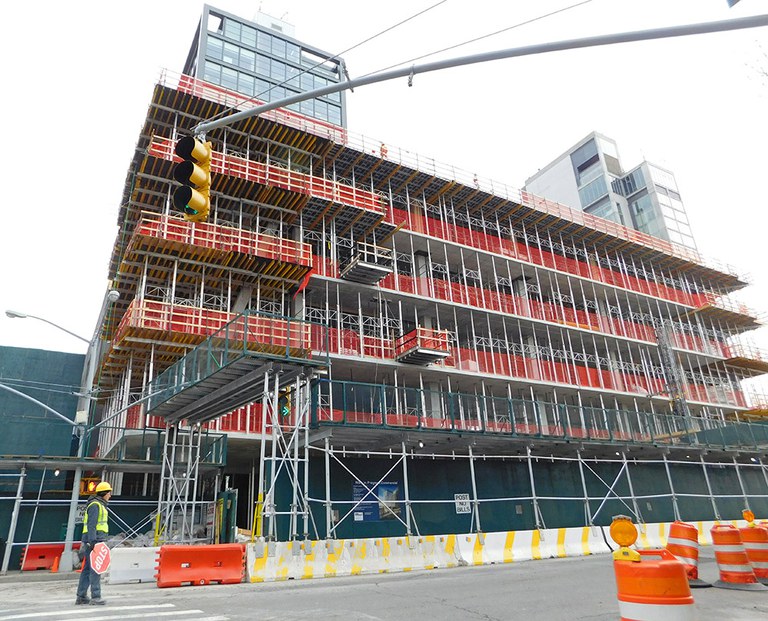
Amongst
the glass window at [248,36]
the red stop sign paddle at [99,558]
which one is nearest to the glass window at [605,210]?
the glass window at [248,36]

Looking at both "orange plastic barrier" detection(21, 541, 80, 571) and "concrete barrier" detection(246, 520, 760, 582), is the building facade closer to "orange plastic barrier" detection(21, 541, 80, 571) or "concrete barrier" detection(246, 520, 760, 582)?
"orange plastic barrier" detection(21, 541, 80, 571)

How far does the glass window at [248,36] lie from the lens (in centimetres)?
4300

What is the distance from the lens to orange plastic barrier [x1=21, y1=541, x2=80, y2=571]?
19.3 meters

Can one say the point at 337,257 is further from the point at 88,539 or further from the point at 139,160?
the point at 88,539

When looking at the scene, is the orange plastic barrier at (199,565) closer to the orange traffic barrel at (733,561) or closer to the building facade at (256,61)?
the orange traffic barrel at (733,561)

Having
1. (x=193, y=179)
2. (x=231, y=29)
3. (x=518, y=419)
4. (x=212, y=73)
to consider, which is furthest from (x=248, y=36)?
(x=193, y=179)

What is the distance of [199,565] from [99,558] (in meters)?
3.59

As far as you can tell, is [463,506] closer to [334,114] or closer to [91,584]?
[91,584]

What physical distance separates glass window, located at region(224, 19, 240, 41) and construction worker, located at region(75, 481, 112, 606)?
134 ft

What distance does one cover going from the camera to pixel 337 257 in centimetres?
2858

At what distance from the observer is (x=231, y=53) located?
4134 centimetres

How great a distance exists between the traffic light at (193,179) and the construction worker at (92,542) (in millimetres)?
5227

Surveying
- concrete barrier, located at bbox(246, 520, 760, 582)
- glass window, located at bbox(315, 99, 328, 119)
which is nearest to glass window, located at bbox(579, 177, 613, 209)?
glass window, located at bbox(315, 99, 328, 119)

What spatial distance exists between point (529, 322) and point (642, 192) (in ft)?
110
